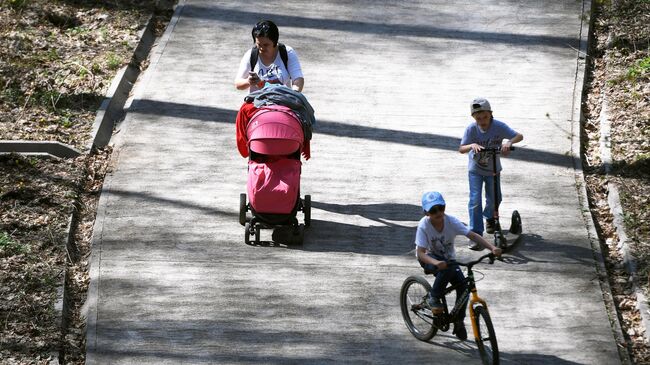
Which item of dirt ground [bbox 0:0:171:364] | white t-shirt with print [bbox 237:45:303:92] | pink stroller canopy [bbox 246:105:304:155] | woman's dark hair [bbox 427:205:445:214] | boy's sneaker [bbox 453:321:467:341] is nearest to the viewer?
woman's dark hair [bbox 427:205:445:214]

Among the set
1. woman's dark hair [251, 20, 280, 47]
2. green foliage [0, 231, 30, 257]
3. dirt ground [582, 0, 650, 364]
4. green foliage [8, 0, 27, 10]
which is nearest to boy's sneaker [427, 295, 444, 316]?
dirt ground [582, 0, 650, 364]

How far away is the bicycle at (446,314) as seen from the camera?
27.7 ft

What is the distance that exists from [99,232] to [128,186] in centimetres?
Result: 112

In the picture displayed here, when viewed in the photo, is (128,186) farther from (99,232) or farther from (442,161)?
(442,161)

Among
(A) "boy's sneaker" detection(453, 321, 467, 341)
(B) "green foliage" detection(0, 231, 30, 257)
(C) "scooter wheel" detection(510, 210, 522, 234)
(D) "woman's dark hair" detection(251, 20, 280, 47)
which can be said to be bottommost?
(A) "boy's sneaker" detection(453, 321, 467, 341)

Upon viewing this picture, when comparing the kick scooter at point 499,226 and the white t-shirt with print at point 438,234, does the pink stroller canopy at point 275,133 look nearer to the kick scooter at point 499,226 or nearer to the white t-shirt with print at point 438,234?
the kick scooter at point 499,226

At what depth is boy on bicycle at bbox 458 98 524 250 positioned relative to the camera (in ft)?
33.8

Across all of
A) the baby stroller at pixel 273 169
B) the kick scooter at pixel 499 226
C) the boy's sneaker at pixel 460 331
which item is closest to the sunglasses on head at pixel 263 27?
the baby stroller at pixel 273 169

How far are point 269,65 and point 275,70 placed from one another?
0.09 metres

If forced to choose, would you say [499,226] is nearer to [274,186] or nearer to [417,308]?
[417,308]

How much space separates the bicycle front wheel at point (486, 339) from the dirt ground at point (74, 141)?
55.3 inches

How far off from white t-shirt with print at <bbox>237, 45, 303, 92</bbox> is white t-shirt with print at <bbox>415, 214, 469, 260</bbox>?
3.03 meters

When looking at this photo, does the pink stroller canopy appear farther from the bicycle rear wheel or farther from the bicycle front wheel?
the bicycle front wheel

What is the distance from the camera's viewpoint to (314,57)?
15.6m
